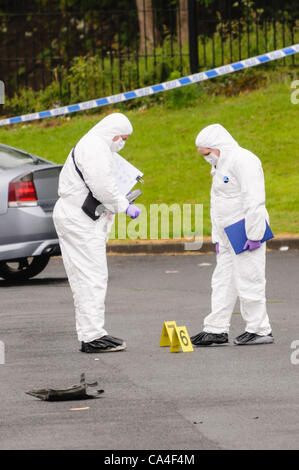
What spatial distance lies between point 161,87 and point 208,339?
1324 cm

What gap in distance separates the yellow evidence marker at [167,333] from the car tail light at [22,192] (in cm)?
409

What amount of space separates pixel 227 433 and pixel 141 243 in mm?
9705

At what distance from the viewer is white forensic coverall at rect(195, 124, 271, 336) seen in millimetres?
8484

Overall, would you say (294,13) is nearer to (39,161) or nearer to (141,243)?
(141,243)

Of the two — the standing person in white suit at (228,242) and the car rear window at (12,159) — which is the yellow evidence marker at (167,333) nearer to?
the standing person in white suit at (228,242)

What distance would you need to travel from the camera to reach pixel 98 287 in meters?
8.56

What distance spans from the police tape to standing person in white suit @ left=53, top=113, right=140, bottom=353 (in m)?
12.3

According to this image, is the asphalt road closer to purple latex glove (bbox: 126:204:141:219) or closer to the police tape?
purple latex glove (bbox: 126:204:141:219)

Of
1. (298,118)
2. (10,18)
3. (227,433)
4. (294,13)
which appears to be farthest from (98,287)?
(10,18)

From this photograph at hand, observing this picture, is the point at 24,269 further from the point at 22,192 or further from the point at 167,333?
the point at 167,333

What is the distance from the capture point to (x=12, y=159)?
13.1 metres

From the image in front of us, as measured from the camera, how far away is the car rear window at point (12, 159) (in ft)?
42.3

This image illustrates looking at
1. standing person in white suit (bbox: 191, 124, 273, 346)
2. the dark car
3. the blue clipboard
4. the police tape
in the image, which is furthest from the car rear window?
the police tape

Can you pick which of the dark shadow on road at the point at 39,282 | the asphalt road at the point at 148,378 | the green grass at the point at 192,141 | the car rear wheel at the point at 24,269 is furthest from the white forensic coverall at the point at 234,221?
the green grass at the point at 192,141
